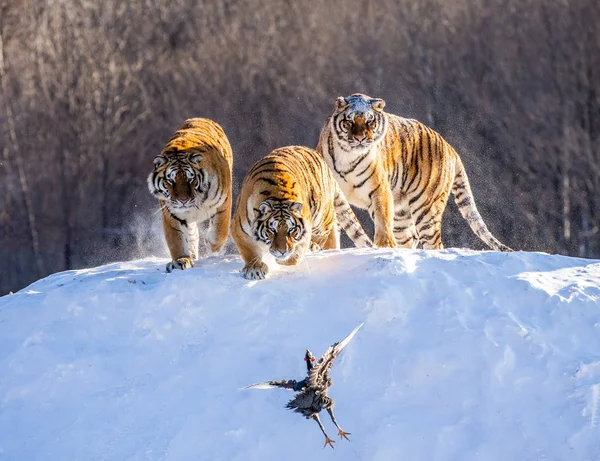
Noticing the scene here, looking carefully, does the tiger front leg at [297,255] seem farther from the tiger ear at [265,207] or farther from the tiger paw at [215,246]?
the tiger paw at [215,246]

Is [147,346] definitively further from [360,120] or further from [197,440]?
[360,120]

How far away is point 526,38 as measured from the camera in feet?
65.5

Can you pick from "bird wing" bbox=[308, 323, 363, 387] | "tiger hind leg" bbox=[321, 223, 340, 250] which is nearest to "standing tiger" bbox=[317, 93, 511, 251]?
"tiger hind leg" bbox=[321, 223, 340, 250]

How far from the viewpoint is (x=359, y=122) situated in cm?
770

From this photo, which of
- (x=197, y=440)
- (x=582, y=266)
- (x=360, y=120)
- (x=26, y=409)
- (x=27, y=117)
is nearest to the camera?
(x=197, y=440)

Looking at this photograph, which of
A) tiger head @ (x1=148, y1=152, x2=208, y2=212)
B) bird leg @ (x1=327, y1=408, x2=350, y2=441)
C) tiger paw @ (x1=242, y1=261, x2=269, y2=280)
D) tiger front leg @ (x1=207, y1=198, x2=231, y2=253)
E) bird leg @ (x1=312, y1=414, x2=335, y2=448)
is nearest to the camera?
bird leg @ (x1=312, y1=414, x2=335, y2=448)

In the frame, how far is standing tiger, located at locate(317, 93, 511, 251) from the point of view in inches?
304

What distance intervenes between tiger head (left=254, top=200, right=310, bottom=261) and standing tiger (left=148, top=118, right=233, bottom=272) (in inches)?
28.3

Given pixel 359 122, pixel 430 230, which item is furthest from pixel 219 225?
pixel 430 230

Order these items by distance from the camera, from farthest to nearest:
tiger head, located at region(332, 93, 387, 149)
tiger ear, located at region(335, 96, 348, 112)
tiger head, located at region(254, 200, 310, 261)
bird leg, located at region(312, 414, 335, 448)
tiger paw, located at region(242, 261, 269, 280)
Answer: tiger ear, located at region(335, 96, 348, 112) < tiger head, located at region(332, 93, 387, 149) < tiger paw, located at region(242, 261, 269, 280) < tiger head, located at region(254, 200, 310, 261) < bird leg, located at region(312, 414, 335, 448)

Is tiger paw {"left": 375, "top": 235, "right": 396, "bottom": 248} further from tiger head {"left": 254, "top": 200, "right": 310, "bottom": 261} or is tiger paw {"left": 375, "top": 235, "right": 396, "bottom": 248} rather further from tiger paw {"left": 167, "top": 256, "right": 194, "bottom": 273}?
tiger paw {"left": 167, "top": 256, "right": 194, "bottom": 273}

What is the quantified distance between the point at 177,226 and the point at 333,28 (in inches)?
604

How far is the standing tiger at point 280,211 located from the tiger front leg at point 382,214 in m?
0.74

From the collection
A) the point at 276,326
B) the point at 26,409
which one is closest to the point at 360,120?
the point at 276,326
